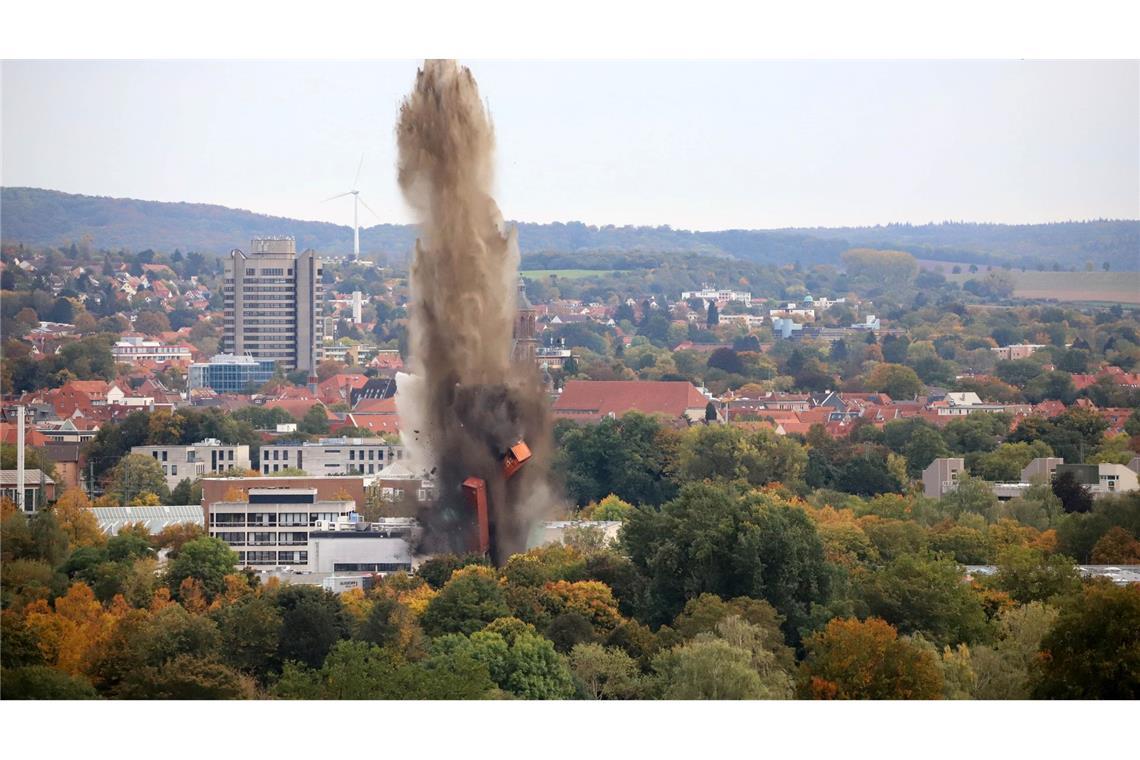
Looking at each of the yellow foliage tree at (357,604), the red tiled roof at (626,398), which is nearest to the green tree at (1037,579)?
the yellow foliage tree at (357,604)

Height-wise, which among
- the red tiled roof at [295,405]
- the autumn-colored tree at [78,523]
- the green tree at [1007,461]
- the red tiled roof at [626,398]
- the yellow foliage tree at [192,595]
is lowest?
the red tiled roof at [295,405]

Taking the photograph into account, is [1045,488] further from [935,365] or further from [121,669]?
[935,365]

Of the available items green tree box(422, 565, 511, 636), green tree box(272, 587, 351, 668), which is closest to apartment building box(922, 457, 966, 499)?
green tree box(422, 565, 511, 636)

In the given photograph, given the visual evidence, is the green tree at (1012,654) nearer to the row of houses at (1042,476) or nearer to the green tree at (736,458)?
the row of houses at (1042,476)

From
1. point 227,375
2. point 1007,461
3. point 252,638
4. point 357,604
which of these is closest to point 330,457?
point 1007,461

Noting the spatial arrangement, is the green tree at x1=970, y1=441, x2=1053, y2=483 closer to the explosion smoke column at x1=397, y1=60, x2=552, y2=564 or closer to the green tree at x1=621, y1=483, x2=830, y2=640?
the green tree at x1=621, y1=483, x2=830, y2=640

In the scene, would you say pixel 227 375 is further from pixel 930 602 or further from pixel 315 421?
pixel 930 602
